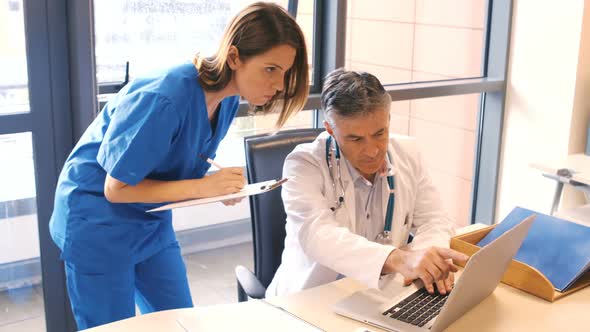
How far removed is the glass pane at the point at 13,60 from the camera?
91.9 inches

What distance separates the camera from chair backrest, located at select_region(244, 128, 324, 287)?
208 cm

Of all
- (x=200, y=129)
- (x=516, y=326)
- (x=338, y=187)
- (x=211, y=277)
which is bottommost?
(x=211, y=277)

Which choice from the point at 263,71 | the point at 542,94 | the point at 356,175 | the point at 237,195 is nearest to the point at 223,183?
the point at 237,195

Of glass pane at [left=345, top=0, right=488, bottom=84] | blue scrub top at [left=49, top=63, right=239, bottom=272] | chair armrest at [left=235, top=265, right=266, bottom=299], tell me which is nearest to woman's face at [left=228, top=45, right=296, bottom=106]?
blue scrub top at [left=49, top=63, right=239, bottom=272]

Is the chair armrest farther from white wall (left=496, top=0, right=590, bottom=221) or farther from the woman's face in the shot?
white wall (left=496, top=0, right=590, bottom=221)

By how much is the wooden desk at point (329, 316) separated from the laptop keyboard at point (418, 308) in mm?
62

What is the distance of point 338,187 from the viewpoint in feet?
6.25

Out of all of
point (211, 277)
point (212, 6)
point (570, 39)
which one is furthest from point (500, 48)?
point (211, 277)

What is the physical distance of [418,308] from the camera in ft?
5.21

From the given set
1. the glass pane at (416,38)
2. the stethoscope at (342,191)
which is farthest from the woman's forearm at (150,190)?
the glass pane at (416,38)

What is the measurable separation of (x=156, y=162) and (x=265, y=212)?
43cm

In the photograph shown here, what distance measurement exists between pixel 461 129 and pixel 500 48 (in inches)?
18.7

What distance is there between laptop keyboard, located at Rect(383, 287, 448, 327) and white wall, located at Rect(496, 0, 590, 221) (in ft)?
6.03

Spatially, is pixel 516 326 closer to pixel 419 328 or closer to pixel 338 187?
pixel 419 328
